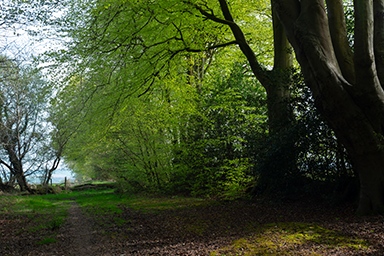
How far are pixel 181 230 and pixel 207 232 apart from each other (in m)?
0.55

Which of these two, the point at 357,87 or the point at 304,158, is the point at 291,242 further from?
the point at 304,158

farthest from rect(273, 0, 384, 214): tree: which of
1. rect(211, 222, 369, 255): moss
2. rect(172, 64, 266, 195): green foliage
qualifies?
rect(172, 64, 266, 195): green foliage

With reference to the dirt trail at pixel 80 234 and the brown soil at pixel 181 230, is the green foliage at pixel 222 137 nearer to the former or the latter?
the brown soil at pixel 181 230

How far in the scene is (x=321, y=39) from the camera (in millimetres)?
4891

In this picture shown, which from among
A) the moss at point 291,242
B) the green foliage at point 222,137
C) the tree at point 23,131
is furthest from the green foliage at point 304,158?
the tree at point 23,131

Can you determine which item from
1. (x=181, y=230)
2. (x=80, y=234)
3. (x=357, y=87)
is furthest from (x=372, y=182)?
(x=80, y=234)

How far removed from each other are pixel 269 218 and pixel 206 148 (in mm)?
4135

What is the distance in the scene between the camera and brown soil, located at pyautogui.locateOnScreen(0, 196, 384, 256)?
3.93m

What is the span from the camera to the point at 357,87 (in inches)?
186

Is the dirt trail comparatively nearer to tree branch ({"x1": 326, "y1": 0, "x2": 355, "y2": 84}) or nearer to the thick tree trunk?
the thick tree trunk

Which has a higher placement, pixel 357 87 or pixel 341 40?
pixel 341 40

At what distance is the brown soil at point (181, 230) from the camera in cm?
393

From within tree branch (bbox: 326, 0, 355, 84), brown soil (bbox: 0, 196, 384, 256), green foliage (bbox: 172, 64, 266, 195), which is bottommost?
brown soil (bbox: 0, 196, 384, 256)

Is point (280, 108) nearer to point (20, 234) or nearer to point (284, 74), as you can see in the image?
point (284, 74)
